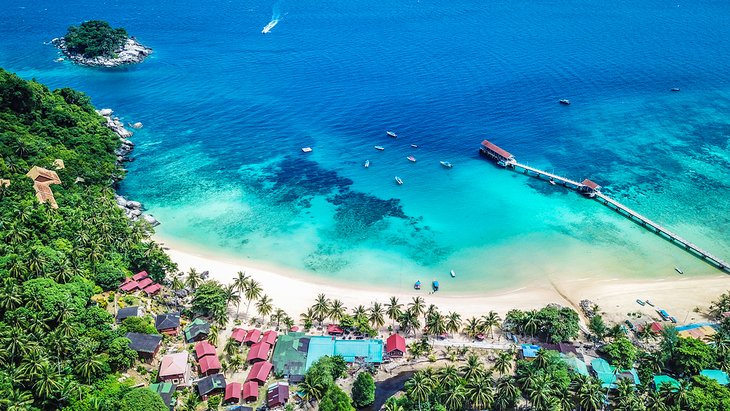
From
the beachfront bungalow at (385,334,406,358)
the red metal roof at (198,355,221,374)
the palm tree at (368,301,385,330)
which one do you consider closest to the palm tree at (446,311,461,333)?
the beachfront bungalow at (385,334,406,358)

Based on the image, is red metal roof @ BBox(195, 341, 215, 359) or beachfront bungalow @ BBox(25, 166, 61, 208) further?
beachfront bungalow @ BBox(25, 166, 61, 208)

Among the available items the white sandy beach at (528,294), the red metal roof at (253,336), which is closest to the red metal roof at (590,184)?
the white sandy beach at (528,294)

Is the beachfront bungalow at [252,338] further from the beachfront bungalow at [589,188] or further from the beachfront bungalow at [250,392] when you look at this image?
the beachfront bungalow at [589,188]

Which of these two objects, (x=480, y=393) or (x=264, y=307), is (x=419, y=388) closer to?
(x=480, y=393)

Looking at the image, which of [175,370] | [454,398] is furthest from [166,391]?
[454,398]

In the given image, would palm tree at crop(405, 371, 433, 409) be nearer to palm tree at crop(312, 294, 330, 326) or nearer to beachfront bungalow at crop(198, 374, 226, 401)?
palm tree at crop(312, 294, 330, 326)

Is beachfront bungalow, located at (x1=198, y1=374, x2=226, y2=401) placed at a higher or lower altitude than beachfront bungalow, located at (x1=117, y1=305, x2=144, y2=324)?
lower
